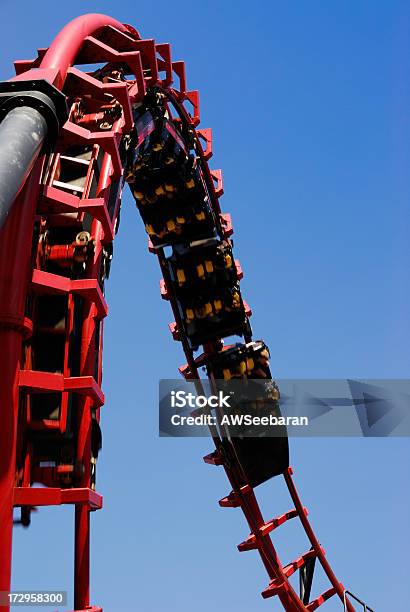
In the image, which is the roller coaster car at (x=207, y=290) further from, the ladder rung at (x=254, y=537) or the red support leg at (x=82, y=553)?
the red support leg at (x=82, y=553)

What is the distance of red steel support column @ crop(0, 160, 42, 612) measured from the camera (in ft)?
22.7

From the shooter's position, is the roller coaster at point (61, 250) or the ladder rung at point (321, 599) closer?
the roller coaster at point (61, 250)

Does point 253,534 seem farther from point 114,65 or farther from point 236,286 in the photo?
point 114,65

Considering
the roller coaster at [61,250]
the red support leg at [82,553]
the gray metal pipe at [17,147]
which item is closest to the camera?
the gray metal pipe at [17,147]

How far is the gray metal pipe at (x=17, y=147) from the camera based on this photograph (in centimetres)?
522

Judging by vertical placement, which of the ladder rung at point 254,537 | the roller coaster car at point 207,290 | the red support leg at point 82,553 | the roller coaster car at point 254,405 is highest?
the roller coaster car at point 207,290

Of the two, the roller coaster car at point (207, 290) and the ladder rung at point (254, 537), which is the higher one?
the roller coaster car at point (207, 290)

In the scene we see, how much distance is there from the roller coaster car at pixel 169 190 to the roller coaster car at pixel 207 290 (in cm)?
50

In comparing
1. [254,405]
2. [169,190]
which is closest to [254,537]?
[254,405]

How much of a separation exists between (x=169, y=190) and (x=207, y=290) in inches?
108

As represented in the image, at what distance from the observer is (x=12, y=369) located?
727cm

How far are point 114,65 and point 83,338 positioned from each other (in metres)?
5.43

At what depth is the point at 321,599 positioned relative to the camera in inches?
770

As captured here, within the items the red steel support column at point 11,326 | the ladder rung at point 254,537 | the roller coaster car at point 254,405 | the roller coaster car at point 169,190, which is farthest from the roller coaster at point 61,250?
→ the ladder rung at point 254,537
